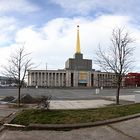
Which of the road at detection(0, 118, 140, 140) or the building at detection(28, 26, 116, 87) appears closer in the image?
the road at detection(0, 118, 140, 140)

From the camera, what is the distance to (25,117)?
485 inches

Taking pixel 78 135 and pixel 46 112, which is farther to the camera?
pixel 46 112

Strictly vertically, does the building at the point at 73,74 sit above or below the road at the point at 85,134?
above

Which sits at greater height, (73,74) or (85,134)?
(73,74)

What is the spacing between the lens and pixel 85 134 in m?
9.52

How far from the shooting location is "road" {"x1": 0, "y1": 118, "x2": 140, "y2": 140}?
9031mm

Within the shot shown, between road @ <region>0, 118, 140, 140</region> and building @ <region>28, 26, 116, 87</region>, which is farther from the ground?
building @ <region>28, 26, 116, 87</region>

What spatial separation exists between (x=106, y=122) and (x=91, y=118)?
0.96 metres

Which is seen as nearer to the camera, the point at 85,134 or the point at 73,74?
the point at 85,134

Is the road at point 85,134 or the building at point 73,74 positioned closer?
the road at point 85,134

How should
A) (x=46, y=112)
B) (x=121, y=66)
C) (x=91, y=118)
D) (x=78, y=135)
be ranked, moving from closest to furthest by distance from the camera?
(x=78, y=135) < (x=91, y=118) < (x=46, y=112) < (x=121, y=66)

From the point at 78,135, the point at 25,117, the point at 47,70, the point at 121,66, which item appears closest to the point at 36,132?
the point at 78,135

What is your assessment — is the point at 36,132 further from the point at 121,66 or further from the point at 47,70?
the point at 47,70

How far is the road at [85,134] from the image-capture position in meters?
9.03
